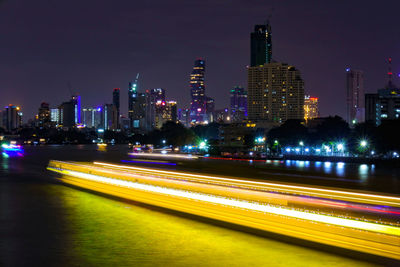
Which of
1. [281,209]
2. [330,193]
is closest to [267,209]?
[281,209]

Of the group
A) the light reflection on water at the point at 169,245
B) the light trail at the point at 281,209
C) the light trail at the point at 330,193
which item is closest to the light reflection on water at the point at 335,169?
the light trail at the point at 330,193

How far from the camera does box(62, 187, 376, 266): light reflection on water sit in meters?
7.30

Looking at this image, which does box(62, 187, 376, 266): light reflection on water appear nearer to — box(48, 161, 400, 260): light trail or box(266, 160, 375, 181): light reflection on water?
box(48, 161, 400, 260): light trail

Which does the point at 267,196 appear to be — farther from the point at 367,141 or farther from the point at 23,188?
the point at 367,141

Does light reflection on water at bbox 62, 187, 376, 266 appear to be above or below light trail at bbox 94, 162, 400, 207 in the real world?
below

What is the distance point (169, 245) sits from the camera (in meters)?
8.44

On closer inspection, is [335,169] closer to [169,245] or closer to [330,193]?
[330,193]

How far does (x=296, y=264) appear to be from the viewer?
712 centimetres

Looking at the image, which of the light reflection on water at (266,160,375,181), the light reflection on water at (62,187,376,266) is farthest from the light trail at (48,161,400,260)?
the light reflection on water at (266,160,375,181)

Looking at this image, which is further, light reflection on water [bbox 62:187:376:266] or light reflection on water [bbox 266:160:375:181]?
light reflection on water [bbox 266:160:375:181]

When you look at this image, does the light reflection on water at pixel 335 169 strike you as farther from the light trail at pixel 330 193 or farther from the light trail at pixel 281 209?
the light trail at pixel 281 209

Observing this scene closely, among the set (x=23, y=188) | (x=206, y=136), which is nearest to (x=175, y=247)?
(x=23, y=188)

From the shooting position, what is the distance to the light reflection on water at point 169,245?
7.30m

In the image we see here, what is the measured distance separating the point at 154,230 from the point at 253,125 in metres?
145
